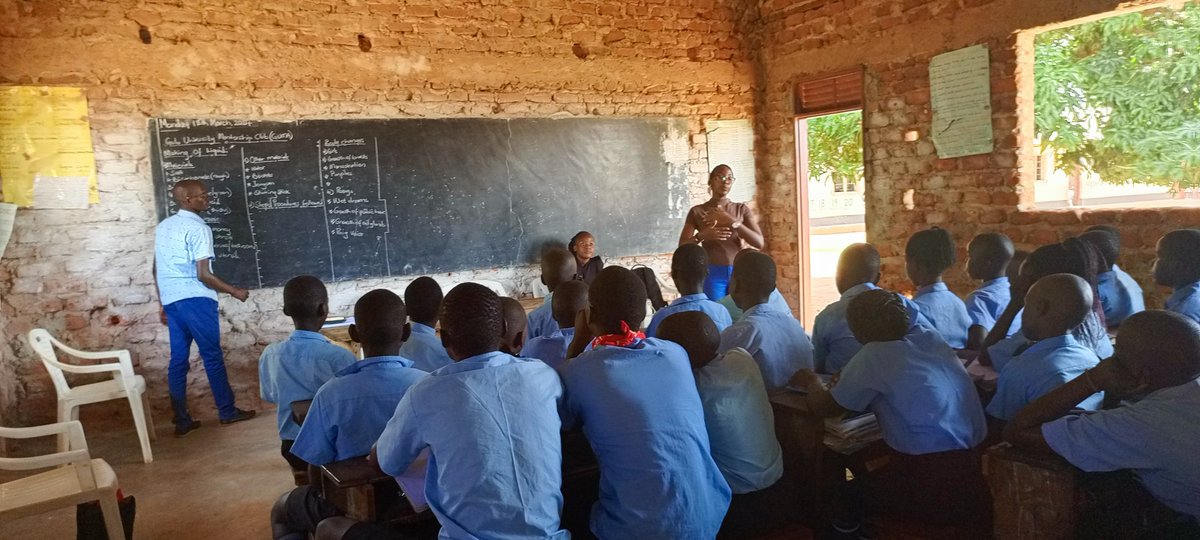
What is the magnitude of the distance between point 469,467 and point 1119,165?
9.00m

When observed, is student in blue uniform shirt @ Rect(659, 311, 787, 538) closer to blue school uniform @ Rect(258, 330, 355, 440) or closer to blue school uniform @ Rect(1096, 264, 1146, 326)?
blue school uniform @ Rect(258, 330, 355, 440)

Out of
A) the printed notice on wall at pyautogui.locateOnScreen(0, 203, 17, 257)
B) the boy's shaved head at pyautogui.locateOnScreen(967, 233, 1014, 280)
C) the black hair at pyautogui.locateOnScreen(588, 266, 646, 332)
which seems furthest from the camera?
the printed notice on wall at pyautogui.locateOnScreen(0, 203, 17, 257)

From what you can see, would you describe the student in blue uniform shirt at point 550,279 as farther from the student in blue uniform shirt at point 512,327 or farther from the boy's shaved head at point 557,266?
the student in blue uniform shirt at point 512,327

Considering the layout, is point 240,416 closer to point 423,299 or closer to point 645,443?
point 423,299

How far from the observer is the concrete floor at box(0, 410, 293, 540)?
3.33m

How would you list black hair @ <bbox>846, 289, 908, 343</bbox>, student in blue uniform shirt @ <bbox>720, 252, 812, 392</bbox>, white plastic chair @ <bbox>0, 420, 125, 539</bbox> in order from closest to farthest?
black hair @ <bbox>846, 289, 908, 343</bbox>
white plastic chair @ <bbox>0, 420, 125, 539</bbox>
student in blue uniform shirt @ <bbox>720, 252, 812, 392</bbox>

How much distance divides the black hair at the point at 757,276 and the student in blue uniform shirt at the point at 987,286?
933 mm

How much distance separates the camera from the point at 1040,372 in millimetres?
2160

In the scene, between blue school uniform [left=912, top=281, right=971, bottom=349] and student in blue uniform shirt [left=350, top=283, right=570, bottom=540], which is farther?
blue school uniform [left=912, top=281, right=971, bottom=349]

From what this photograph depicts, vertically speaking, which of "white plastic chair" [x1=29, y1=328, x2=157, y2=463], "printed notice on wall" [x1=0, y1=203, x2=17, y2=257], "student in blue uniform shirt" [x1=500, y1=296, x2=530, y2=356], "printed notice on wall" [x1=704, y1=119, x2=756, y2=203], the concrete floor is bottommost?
the concrete floor

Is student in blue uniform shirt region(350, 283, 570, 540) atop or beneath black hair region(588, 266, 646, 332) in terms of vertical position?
A: beneath

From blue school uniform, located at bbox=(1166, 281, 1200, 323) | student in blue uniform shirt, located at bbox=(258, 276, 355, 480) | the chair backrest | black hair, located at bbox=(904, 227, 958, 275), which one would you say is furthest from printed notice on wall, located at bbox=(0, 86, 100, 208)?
blue school uniform, located at bbox=(1166, 281, 1200, 323)

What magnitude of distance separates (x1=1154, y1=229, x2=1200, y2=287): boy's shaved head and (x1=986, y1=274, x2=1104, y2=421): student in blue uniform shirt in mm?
1391

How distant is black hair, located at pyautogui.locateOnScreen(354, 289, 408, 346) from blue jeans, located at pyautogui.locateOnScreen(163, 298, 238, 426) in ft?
9.54
